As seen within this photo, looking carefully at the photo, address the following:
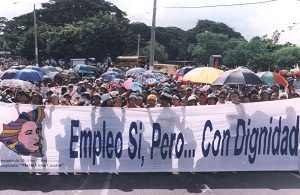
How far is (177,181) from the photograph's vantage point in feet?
20.9

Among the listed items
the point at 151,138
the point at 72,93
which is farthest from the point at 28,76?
the point at 151,138

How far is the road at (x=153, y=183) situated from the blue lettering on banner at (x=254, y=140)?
0.42m

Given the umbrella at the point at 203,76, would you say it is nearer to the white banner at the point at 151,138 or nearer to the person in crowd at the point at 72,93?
the person in crowd at the point at 72,93

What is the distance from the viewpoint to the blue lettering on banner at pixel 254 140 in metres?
6.66

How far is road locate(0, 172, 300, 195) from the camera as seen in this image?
586 centimetres

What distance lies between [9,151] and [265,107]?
4380 millimetres

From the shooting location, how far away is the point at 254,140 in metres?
6.73

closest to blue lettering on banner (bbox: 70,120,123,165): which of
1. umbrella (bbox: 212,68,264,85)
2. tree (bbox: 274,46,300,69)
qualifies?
umbrella (bbox: 212,68,264,85)

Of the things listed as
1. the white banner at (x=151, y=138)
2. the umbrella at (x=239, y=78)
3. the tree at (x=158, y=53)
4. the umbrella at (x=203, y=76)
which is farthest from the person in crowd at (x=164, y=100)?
the tree at (x=158, y=53)

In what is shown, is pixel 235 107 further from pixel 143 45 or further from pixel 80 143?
pixel 143 45

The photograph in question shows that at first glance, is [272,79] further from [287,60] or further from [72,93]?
[287,60]

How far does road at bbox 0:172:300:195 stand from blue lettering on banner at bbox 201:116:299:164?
0.42m

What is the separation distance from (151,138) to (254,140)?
1796 millimetres

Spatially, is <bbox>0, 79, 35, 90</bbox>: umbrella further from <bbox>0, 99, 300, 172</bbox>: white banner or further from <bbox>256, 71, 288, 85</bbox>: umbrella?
<bbox>256, 71, 288, 85</bbox>: umbrella
